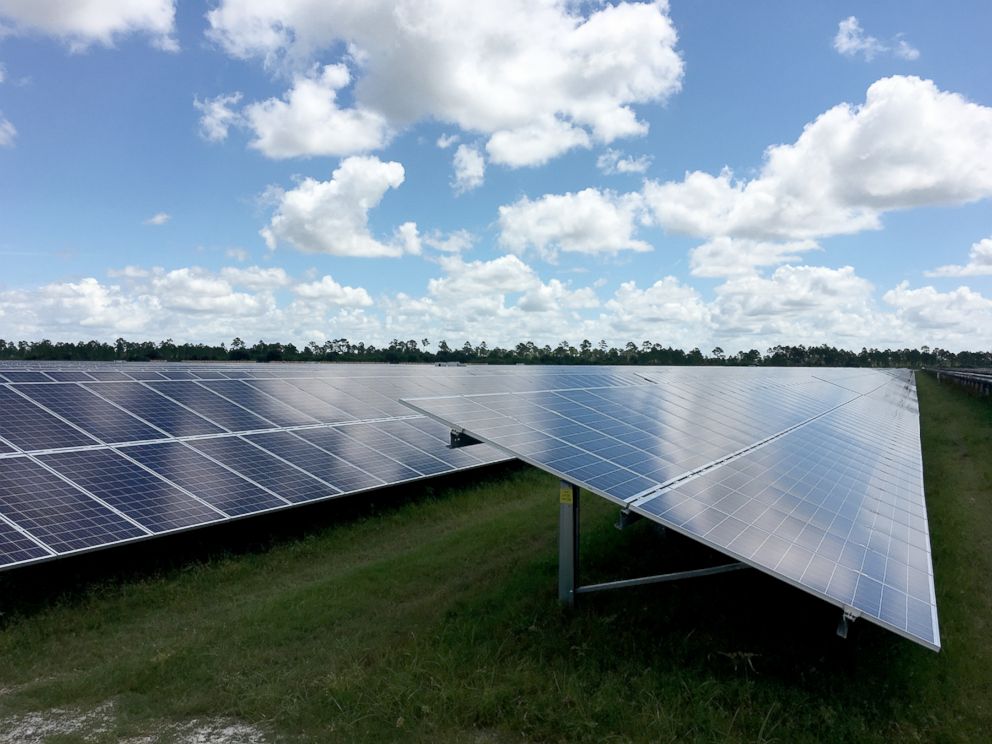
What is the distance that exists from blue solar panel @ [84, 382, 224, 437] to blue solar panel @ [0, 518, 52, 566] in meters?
5.01

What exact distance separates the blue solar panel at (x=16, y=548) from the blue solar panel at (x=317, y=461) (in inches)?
224

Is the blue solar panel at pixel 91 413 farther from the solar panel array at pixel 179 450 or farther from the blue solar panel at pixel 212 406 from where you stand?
the blue solar panel at pixel 212 406

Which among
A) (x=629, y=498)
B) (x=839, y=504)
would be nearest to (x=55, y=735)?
(x=629, y=498)

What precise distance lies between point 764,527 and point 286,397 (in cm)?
1538

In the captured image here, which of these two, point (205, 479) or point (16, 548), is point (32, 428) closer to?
point (205, 479)

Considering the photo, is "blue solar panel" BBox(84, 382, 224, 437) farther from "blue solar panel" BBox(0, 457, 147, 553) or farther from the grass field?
"blue solar panel" BBox(0, 457, 147, 553)

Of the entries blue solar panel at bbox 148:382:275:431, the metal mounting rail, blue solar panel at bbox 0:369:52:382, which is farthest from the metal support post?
blue solar panel at bbox 0:369:52:382

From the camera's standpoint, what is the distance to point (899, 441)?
63.6ft

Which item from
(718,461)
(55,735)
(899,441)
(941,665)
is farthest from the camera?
(899,441)

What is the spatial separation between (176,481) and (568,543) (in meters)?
7.91

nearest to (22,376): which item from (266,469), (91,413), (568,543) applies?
(91,413)

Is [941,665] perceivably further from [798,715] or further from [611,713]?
[611,713]

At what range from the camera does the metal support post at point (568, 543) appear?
8672 millimetres

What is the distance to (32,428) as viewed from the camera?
41.7ft
